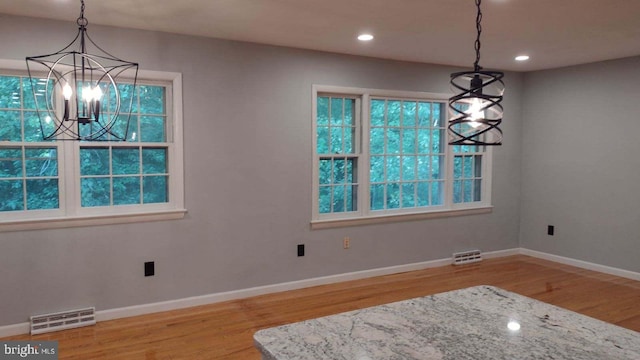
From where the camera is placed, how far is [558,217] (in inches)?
228

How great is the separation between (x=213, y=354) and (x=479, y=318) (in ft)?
7.15

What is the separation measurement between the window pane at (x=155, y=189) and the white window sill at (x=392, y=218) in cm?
150

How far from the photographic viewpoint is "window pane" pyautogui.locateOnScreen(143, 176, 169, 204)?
4.02 metres

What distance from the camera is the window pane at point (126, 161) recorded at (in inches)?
152

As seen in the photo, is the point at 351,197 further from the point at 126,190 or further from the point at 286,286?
the point at 126,190

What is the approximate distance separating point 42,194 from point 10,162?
1.09ft

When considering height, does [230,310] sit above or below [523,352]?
below

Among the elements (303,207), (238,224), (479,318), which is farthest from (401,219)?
(479,318)

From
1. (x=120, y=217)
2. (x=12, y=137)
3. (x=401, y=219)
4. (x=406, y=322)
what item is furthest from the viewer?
(x=401, y=219)

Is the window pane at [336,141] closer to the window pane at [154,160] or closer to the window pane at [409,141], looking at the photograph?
the window pane at [409,141]

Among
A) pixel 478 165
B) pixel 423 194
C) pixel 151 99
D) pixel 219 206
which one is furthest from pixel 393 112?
pixel 151 99

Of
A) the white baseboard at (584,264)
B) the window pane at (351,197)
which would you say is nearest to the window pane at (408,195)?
the window pane at (351,197)

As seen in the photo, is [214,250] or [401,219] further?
[401,219]

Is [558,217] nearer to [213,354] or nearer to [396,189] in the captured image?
[396,189]
